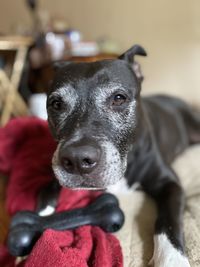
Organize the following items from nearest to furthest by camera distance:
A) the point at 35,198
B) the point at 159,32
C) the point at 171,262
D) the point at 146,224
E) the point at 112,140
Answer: the point at 171,262 → the point at 112,140 → the point at 146,224 → the point at 35,198 → the point at 159,32

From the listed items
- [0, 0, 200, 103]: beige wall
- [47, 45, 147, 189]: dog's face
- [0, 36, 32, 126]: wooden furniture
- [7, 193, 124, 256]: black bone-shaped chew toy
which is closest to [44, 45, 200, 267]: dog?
[47, 45, 147, 189]: dog's face

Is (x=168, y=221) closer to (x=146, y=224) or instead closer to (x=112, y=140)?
(x=146, y=224)

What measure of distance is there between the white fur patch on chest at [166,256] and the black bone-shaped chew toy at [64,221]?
Result: 0.21m

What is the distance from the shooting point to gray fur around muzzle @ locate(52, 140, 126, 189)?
1323 millimetres

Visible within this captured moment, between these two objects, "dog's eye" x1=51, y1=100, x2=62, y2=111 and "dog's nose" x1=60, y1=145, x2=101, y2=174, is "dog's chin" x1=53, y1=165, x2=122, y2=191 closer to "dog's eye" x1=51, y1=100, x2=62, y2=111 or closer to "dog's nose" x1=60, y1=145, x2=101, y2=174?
"dog's nose" x1=60, y1=145, x2=101, y2=174

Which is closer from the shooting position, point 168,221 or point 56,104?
point 168,221

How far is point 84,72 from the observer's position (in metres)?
1.61

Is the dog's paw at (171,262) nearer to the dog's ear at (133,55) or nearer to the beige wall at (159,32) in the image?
the dog's ear at (133,55)

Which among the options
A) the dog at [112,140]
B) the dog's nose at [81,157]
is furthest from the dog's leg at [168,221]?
the dog's nose at [81,157]

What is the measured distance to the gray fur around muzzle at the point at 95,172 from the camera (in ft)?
4.34

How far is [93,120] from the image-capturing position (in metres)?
1.44

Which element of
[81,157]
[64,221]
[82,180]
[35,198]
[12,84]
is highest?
[81,157]

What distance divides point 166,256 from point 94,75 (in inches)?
30.5

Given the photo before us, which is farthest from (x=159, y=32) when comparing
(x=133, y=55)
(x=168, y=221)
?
(x=168, y=221)
